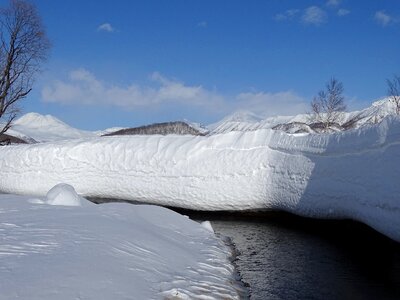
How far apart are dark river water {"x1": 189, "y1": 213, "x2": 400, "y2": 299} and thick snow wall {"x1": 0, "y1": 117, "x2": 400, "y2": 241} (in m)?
0.40

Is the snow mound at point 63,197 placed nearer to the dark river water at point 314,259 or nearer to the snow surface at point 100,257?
the snow surface at point 100,257

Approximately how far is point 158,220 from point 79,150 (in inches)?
353

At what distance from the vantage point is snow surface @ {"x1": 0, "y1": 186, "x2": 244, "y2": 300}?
10.7ft

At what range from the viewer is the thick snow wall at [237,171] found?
744 cm

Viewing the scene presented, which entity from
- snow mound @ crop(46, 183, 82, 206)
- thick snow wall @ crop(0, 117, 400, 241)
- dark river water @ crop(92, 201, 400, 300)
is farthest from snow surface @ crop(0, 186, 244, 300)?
thick snow wall @ crop(0, 117, 400, 241)

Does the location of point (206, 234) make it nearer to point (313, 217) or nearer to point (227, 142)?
point (313, 217)

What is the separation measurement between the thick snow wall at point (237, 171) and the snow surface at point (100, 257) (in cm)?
305

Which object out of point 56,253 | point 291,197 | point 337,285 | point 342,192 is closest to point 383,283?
point 337,285

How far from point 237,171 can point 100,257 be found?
834 centimetres

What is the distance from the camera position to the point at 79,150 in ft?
49.7

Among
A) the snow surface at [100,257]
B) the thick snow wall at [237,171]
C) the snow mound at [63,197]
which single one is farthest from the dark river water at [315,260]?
the snow mound at [63,197]

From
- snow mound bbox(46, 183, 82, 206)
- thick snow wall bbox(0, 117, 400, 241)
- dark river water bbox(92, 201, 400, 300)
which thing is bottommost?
dark river water bbox(92, 201, 400, 300)

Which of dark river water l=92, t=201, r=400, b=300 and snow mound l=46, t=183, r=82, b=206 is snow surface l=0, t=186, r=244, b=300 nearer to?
snow mound l=46, t=183, r=82, b=206

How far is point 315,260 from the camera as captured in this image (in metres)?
6.57
